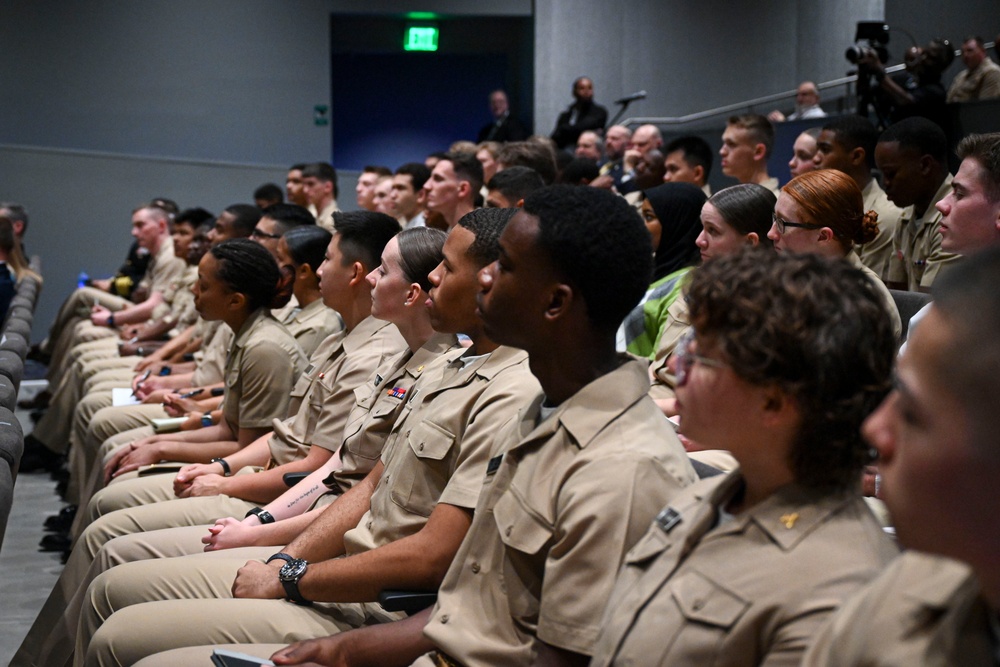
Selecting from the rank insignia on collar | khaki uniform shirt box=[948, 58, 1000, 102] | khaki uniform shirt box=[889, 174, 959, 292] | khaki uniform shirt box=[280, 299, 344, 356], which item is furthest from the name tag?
khaki uniform shirt box=[948, 58, 1000, 102]

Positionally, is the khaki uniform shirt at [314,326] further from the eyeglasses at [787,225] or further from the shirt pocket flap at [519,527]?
the shirt pocket flap at [519,527]

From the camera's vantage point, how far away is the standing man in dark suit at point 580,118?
988 cm

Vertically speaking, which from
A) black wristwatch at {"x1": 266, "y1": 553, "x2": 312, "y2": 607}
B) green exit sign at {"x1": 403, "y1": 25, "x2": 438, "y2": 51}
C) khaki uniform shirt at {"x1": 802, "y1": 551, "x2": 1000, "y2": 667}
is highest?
green exit sign at {"x1": 403, "y1": 25, "x2": 438, "y2": 51}

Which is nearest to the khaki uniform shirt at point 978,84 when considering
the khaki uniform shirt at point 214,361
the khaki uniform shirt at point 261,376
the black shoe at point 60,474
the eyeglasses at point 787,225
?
the eyeglasses at point 787,225

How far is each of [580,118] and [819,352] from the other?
29.7 ft

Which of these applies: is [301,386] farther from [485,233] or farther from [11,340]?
[11,340]

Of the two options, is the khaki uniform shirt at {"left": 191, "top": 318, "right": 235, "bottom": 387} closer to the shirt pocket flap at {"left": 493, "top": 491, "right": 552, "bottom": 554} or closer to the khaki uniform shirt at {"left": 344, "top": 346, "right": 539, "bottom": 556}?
the khaki uniform shirt at {"left": 344, "top": 346, "right": 539, "bottom": 556}

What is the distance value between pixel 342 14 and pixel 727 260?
10.7m

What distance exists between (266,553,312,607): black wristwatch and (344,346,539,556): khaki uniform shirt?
106 mm

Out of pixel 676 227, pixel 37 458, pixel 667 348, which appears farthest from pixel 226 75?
pixel 667 348

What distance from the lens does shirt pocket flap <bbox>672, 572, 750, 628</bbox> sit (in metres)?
1.18

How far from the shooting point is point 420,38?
11.9m

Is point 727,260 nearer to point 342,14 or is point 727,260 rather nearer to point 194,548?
point 194,548

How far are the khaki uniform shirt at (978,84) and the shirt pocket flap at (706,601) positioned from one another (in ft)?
21.8
